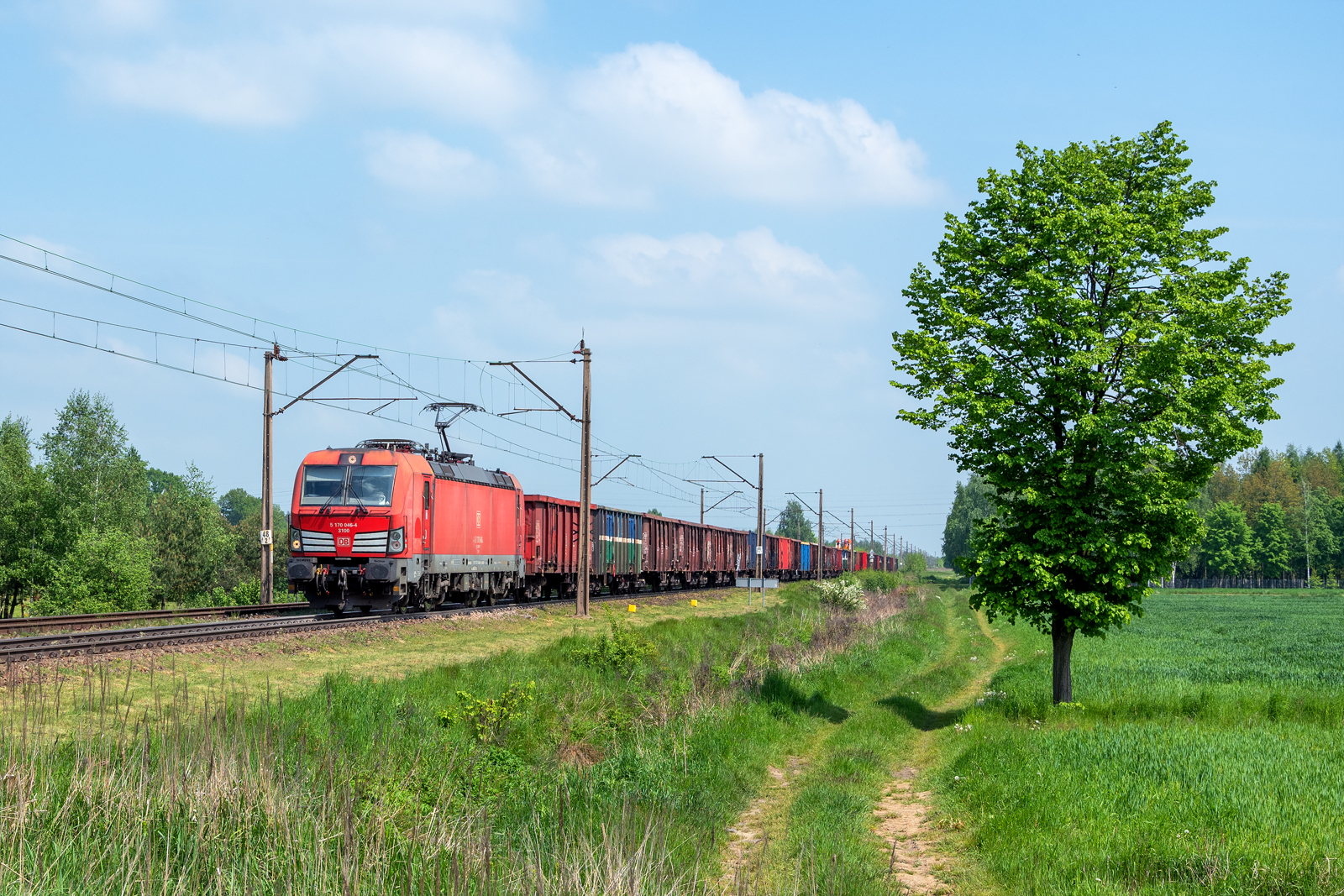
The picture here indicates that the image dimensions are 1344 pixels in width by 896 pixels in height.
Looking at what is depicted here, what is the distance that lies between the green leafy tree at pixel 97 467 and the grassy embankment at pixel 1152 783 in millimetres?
66755

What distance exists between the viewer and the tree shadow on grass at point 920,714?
18.9 meters

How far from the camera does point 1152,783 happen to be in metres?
11.5

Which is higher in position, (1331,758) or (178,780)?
(178,780)

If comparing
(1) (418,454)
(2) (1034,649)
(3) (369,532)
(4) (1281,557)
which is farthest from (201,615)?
(4) (1281,557)

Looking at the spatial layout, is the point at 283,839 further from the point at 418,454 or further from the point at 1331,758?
the point at 418,454

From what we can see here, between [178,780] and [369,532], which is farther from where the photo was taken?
[369,532]

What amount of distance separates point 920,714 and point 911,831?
28.2ft

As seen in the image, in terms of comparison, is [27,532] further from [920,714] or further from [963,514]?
[963,514]

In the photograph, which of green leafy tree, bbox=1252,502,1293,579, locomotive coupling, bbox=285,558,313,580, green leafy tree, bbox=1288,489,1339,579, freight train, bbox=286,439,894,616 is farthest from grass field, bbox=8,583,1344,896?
green leafy tree, bbox=1252,502,1293,579

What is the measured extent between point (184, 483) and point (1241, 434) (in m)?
81.2

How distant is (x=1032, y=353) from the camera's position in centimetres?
1727

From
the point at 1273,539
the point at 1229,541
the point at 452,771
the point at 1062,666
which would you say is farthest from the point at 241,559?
the point at 1273,539

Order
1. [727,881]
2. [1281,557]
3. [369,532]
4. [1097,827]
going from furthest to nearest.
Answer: [1281,557]
[369,532]
[1097,827]
[727,881]

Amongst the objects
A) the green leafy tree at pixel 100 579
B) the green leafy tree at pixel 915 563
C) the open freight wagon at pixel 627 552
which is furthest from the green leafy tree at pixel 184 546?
the green leafy tree at pixel 915 563
